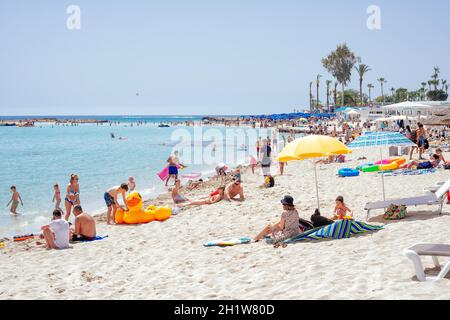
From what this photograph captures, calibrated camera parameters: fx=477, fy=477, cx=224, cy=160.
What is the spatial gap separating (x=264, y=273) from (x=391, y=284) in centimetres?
155

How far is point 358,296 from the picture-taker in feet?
14.7

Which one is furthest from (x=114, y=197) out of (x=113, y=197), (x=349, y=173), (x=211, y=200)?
(x=349, y=173)

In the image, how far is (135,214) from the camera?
974 cm

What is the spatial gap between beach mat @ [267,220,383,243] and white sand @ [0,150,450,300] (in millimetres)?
182

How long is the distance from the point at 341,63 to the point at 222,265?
7608 cm

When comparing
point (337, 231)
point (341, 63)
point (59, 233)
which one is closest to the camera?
point (337, 231)

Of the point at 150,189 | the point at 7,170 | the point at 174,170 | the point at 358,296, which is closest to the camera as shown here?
the point at 358,296

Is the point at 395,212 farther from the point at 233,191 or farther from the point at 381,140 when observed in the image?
the point at 233,191

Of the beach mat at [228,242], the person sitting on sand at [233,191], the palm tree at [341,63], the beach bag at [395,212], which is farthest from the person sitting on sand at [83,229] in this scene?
the palm tree at [341,63]

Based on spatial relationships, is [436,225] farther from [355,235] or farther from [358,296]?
[358,296]

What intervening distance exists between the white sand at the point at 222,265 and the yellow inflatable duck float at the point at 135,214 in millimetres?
308

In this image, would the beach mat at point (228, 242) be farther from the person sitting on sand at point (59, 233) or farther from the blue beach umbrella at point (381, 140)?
the blue beach umbrella at point (381, 140)
